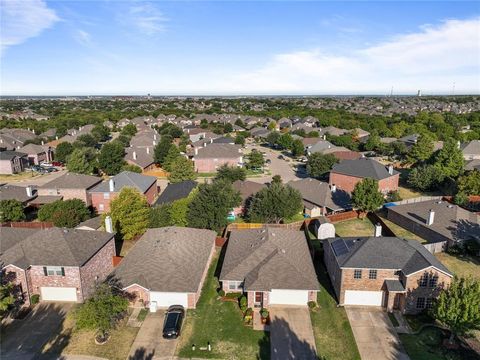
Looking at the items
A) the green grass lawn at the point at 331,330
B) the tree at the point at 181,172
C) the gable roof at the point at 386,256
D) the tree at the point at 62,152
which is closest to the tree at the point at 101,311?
the green grass lawn at the point at 331,330

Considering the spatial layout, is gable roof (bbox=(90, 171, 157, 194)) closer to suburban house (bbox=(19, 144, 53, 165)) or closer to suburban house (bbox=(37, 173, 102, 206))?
suburban house (bbox=(37, 173, 102, 206))

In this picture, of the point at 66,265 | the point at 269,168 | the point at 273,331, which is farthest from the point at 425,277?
the point at 269,168

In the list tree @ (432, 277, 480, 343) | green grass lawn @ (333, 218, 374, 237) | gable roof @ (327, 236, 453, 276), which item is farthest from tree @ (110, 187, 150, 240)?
tree @ (432, 277, 480, 343)

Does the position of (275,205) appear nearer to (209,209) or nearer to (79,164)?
(209,209)

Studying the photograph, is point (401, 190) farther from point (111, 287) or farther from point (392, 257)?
point (111, 287)

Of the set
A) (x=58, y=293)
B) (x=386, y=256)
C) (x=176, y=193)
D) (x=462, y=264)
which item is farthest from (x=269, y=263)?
(x=176, y=193)

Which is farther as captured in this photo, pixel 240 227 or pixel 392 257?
pixel 240 227

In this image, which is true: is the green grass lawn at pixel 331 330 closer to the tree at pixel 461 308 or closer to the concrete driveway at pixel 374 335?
the concrete driveway at pixel 374 335
